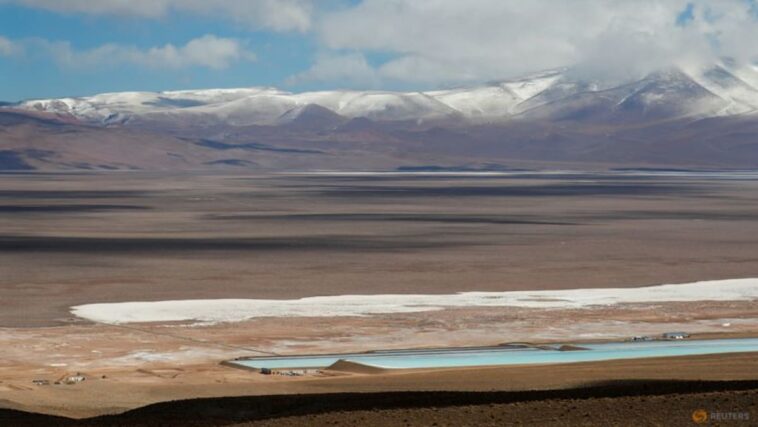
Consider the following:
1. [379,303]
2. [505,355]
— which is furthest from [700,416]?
[379,303]

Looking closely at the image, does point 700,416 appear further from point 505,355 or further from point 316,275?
point 316,275

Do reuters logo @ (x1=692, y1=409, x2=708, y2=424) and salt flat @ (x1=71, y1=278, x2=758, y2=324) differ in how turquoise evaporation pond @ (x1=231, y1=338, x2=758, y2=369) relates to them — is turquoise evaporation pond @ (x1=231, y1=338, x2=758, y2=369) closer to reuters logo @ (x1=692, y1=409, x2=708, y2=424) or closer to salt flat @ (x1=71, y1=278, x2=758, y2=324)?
salt flat @ (x1=71, y1=278, x2=758, y2=324)

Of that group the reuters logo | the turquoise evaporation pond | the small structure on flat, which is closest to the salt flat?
the small structure on flat

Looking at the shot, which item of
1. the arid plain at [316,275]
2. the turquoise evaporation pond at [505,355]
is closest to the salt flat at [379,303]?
the arid plain at [316,275]

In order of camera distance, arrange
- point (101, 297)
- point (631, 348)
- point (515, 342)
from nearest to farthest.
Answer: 1. point (631, 348)
2. point (515, 342)
3. point (101, 297)

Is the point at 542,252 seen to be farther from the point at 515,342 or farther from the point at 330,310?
the point at 515,342

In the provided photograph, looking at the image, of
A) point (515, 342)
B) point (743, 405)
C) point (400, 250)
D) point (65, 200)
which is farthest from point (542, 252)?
point (65, 200)
